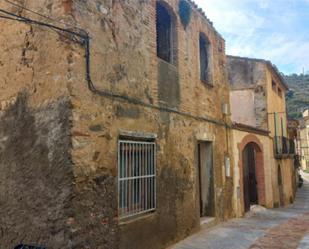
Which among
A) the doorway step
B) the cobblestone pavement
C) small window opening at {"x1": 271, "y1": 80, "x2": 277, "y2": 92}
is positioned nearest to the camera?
the cobblestone pavement

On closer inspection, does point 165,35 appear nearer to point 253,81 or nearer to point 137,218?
point 137,218

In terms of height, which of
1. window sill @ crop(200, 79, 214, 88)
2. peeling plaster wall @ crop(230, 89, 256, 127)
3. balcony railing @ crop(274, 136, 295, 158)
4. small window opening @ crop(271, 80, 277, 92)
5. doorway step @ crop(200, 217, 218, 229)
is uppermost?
small window opening @ crop(271, 80, 277, 92)

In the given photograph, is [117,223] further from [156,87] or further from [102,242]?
[156,87]

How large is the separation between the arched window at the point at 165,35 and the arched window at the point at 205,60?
Answer: 7.12 feet

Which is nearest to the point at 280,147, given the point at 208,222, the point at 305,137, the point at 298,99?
the point at 208,222

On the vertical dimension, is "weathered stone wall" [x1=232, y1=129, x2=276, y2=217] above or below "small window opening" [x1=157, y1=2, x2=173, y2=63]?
below

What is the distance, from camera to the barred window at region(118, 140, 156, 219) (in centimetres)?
569

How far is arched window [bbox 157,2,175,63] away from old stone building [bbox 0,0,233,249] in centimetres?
48

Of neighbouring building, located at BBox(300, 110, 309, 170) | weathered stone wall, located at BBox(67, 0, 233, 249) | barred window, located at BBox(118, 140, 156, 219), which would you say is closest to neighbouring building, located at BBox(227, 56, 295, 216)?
weathered stone wall, located at BBox(67, 0, 233, 249)

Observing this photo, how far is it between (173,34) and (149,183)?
3.62 m

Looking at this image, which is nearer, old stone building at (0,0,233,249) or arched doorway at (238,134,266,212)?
old stone building at (0,0,233,249)

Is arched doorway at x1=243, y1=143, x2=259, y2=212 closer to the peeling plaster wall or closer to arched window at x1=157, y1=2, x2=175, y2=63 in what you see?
the peeling plaster wall

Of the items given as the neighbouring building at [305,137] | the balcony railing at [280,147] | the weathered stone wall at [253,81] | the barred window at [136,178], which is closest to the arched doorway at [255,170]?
the weathered stone wall at [253,81]

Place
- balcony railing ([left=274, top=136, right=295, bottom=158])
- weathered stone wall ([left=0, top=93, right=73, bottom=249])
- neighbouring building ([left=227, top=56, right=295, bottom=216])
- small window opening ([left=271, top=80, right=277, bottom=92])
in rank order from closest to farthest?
weathered stone wall ([left=0, top=93, right=73, bottom=249])
neighbouring building ([left=227, top=56, right=295, bottom=216])
balcony railing ([left=274, top=136, right=295, bottom=158])
small window opening ([left=271, top=80, right=277, bottom=92])
